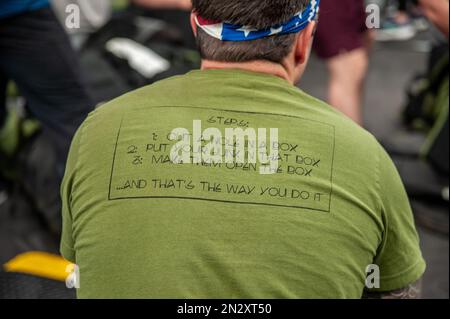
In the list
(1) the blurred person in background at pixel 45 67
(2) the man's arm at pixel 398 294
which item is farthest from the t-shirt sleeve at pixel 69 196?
(1) the blurred person in background at pixel 45 67

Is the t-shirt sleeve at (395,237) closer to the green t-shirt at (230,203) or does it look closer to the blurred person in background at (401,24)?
the green t-shirt at (230,203)

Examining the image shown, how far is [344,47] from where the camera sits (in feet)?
7.97

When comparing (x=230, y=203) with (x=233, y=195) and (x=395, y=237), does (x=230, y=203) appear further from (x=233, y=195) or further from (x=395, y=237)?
(x=395, y=237)

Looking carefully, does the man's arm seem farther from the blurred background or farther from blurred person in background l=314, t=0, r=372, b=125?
blurred person in background l=314, t=0, r=372, b=125

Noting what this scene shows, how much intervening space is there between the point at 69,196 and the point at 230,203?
315mm

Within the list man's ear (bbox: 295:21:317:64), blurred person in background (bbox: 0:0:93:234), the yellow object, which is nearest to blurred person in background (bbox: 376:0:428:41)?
blurred person in background (bbox: 0:0:93:234)

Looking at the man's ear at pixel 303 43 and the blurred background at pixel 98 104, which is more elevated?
the man's ear at pixel 303 43

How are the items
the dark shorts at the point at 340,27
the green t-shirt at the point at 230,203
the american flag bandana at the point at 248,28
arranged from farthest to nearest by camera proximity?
the dark shorts at the point at 340,27 < the american flag bandana at the point at 248,28 < the green t-shirt at the point at 230,203

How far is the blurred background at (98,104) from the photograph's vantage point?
196cm

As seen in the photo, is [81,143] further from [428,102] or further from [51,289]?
[428,102]

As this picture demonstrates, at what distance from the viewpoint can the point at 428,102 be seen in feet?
8.57

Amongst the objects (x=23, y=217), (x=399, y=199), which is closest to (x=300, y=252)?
(x=399, y=199)

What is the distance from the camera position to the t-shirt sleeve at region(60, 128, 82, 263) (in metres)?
1.04

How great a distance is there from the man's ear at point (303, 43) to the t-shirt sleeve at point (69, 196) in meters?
0.41
